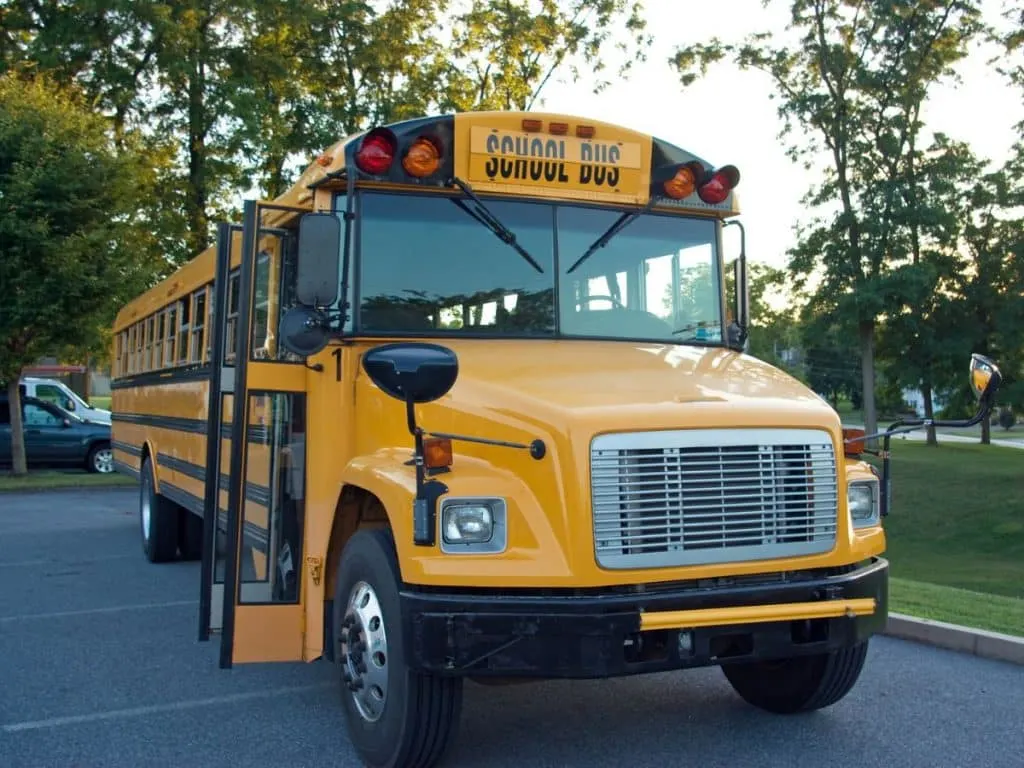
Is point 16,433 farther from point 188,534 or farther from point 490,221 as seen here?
point 490,221

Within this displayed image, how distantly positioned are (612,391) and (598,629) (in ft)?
2.97

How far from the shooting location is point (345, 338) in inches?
187

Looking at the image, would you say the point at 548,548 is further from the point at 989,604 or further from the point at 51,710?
the point at 989,604

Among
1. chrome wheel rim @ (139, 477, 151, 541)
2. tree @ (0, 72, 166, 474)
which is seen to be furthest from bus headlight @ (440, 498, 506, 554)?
tree @ (0, 72, 166, 474)

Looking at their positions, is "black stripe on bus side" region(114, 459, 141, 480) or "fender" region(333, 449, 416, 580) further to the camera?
"black stripe on bus side" region(114, 459, 141, 480)

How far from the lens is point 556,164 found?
16.5 feet

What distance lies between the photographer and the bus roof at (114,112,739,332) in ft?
15.7

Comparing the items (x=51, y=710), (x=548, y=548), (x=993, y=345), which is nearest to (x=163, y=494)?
(x=51, y=710)

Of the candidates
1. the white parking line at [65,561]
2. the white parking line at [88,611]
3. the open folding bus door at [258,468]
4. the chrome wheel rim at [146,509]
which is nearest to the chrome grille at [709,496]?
the open folding bus door at [258,468]

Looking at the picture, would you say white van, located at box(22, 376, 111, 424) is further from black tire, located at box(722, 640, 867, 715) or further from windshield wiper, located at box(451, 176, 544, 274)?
black tire, located at box(722, 640, 867, 715)

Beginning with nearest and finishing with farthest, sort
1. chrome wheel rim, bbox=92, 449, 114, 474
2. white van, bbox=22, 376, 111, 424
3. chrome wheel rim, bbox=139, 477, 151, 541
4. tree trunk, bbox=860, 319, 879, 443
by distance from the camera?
chrome wheel rim, bbox=139, 477, 151, 541, chrome wheel rim, bbox=92, 449, 114, 474, white van, bbox=22, 376, 111, 424, tree trunk, bbox=860, 319, 879, 443

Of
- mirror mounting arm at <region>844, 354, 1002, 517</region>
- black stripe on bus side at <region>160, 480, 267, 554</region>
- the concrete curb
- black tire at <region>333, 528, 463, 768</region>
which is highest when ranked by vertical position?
mirror mounting arm at <region>844, 354, 1002, 517</region>

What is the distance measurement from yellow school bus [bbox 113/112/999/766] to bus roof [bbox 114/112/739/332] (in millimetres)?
14

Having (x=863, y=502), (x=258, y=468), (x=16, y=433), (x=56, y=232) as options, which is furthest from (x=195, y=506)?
(x=16, y=433)
